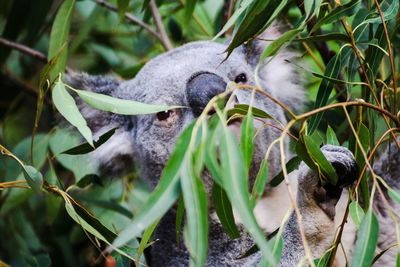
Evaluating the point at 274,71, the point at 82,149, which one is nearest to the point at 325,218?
the point at 82,149

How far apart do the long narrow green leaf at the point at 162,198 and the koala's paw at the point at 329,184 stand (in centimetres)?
63

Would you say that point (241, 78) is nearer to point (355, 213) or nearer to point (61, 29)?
point (61, 29)

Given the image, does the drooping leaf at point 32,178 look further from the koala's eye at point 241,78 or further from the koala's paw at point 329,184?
the koala's eye at point 241,78

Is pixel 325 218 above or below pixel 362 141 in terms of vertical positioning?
below

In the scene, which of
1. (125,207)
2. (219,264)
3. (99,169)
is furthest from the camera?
(125,207)

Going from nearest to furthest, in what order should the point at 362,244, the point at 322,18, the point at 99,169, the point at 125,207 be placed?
1. the point at 362,244
2. the point at 322,18
3. the point at 99,169
4. the point at 125,207

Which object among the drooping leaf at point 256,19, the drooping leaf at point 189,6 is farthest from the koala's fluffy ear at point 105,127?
the drooping leaf at point 256,19

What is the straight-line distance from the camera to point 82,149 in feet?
7.86

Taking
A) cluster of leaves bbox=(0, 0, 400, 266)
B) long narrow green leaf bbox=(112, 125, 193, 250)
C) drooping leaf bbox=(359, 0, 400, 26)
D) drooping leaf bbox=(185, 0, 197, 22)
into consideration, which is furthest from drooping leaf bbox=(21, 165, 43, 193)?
drooping leaf bbox=(185, 0, 197, 22)

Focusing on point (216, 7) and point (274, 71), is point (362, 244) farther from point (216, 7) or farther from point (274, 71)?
point (216, 7)

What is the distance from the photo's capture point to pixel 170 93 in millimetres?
2955

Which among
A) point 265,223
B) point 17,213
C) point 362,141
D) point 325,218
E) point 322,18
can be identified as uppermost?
point 322,18

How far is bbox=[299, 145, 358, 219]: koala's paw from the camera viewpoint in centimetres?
216

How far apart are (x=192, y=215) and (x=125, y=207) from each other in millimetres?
2029
